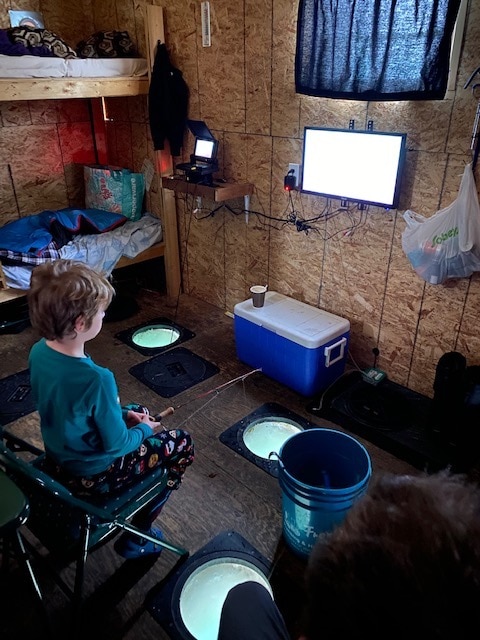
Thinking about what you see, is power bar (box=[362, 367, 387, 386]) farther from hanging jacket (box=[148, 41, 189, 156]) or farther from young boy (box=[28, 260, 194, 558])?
hanging jacket (box=[148, 41, 189, 156])

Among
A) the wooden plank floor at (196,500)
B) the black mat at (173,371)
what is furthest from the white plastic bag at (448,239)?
the black mat at (173,371)

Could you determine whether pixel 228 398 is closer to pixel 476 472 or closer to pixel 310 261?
pixel 310 261

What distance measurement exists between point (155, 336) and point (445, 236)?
7.19 feet

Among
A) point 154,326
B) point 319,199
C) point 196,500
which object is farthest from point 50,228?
point 196,500

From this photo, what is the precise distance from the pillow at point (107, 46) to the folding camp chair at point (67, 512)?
3116 millimetres

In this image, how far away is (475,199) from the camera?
2191mm

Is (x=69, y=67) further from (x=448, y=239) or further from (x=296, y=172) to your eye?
(x=448, y=239)

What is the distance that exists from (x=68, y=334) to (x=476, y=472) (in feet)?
6.42

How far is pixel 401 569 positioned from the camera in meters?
0.46

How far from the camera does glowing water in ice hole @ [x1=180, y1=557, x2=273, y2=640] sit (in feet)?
5.43

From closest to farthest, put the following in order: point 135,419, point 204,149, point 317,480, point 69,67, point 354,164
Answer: point 135,419
point 317,480
point 354,164
point 69,67
point 204,149

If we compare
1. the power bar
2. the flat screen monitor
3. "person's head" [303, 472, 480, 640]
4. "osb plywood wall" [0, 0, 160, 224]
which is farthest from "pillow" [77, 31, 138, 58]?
"person's head" [303, 472, 480, 640]

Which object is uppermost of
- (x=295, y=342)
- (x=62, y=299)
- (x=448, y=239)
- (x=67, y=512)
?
(x=62, y=299)

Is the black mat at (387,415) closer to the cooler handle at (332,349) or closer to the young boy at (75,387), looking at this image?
the cooler handle at (332,349)
